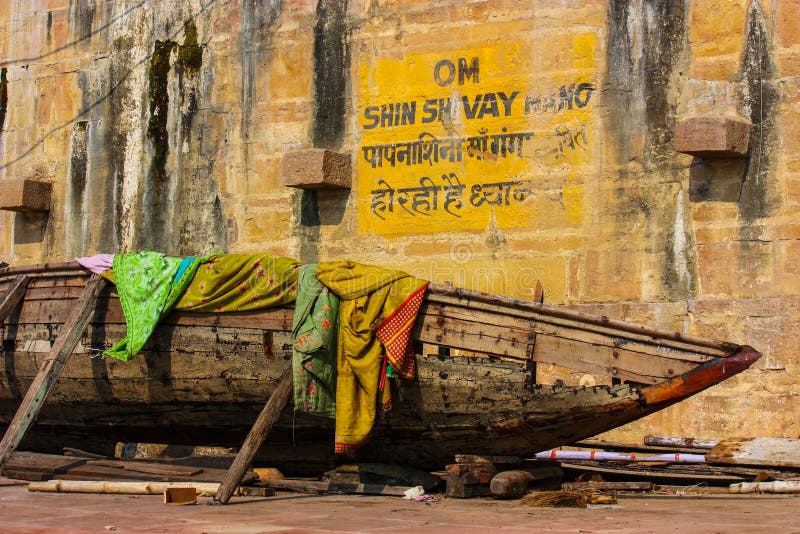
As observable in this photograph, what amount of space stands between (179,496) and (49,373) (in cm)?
194

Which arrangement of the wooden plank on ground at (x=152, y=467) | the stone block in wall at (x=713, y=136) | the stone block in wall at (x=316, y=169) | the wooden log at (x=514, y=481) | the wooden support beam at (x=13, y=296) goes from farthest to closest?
the stone block in wall at (x=316, y=169) < the stone block in wall at (x=713, y=136) < the wooden support beam at (x=13, y=296) < the wooden plank on ground at (x=152, y=467) < the wooden log at (x=514, y=481)

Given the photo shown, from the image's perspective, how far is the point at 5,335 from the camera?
35.4 feet

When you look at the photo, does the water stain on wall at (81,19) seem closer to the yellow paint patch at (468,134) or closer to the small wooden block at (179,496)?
the yellow paint patch at (468,134)

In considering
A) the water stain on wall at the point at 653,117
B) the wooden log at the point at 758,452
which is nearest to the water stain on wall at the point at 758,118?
the water stain on wall at the point at 653,117

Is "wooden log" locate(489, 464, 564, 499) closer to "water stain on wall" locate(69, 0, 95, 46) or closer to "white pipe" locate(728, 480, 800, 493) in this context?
"white pipe" locate(728, 480, 800, 493)

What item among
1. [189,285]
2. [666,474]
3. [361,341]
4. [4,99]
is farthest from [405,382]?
[4,99]

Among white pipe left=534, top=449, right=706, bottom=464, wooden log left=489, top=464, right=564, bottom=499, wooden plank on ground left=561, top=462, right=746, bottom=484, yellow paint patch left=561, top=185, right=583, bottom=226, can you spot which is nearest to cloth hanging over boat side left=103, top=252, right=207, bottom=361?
wooden log left=489, top=464, right=564, bottom=499

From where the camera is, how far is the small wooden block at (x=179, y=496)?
808 centimetres

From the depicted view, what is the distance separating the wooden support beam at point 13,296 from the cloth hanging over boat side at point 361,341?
9.79 feet

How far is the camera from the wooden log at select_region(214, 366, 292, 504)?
8281 mm

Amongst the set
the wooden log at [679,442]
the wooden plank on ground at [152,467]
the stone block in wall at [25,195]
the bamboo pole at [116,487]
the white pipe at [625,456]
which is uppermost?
the stone block in wall at [25,195]

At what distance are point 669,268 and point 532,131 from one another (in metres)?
1.75

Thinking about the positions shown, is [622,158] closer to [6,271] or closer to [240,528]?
[6,271]

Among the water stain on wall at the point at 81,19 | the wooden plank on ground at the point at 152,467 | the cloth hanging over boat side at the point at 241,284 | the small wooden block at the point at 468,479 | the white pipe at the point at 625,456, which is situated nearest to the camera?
the small wooden block at the point at 468,479
